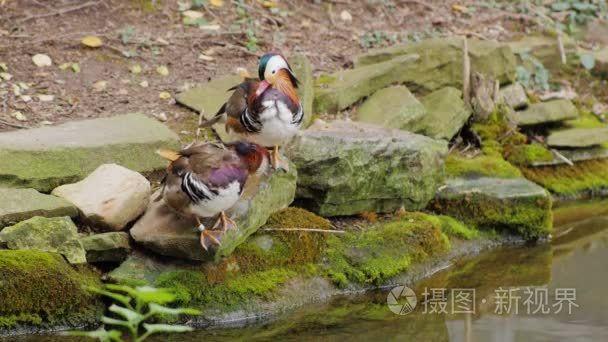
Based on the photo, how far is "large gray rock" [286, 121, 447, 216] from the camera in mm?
6066

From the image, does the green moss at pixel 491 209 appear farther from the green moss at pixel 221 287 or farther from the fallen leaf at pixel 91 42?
the fallen leaf at pixel 91 42

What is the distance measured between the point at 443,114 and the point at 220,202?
124 inches

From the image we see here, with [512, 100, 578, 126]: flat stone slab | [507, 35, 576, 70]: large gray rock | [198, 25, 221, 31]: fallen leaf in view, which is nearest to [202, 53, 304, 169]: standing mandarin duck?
[198, 25, 221, 31]: fallen leaf

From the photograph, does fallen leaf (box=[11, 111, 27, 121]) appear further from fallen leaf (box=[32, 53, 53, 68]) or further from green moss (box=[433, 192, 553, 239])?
green moss (box=[433, 192, 553, 239])

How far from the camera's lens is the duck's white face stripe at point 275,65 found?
5.48m

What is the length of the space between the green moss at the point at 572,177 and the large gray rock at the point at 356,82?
1267 mm

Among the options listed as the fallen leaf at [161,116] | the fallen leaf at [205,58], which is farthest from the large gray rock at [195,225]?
the fallen leaf at [205,58]

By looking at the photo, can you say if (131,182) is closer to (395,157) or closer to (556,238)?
(395,157)

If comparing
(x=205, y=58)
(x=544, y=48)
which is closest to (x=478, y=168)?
(x=205, y=58)

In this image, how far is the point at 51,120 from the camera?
21.3 ft

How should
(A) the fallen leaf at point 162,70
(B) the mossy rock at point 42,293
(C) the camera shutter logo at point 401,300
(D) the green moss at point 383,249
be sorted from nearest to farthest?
(B) the mossy rock at point 42,293, (C) the camera shutter logo at point 401,300, (D) the green moss at point 383,249, (A) the fallen leaf at point 162,70

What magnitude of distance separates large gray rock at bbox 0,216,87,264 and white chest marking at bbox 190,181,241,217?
0.64m

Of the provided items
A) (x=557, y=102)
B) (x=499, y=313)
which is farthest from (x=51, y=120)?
(x=557, y=102)

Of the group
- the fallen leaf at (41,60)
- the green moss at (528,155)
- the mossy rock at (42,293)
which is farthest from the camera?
the green moss at (528,155)
